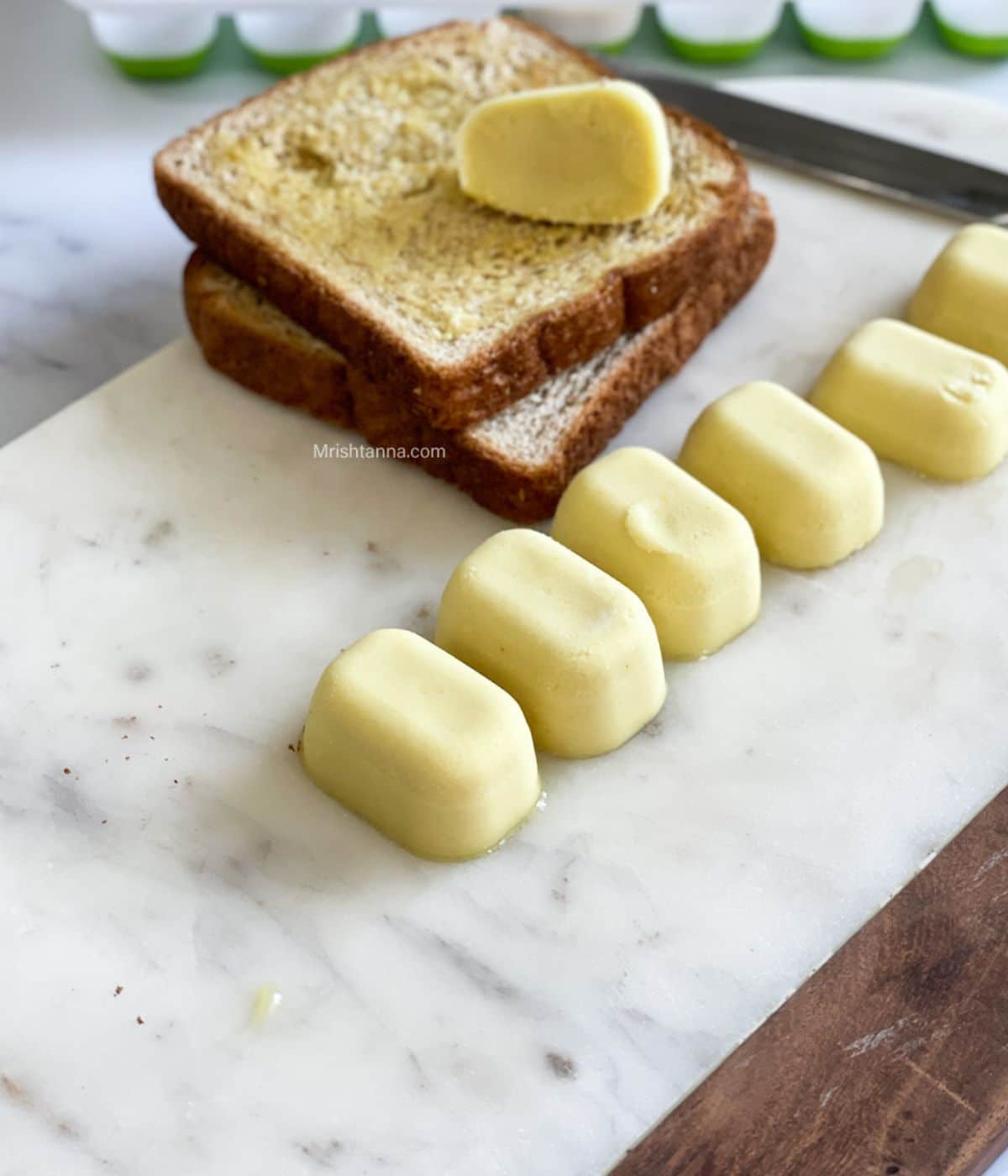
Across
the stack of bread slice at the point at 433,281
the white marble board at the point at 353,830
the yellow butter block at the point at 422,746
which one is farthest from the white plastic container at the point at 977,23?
the yellow butter block at the point at 422,746

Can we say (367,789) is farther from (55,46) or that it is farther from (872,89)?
(55,46)

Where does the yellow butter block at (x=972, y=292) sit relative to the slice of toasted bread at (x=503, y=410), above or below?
above

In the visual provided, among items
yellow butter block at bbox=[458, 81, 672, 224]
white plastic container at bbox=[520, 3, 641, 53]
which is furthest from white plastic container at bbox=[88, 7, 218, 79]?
yellow butter block at bbox=[458, 81, 672, 224]

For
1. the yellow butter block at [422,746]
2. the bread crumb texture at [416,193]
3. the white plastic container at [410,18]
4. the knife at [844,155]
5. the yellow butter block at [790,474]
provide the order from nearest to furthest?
the yellow butter block at [422,746], the yellow butter block at [790,474], the bread crumb texture at [416,193], the knife at [844,155], the white plastic container at [410,18]

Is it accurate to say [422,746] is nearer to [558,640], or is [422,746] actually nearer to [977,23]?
[558,640]

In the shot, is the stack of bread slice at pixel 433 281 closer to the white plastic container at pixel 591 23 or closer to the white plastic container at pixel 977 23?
the white plastic container at pixel 591 23

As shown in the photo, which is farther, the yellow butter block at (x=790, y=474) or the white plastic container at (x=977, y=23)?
the white plastic container at (x=977, y=23)
